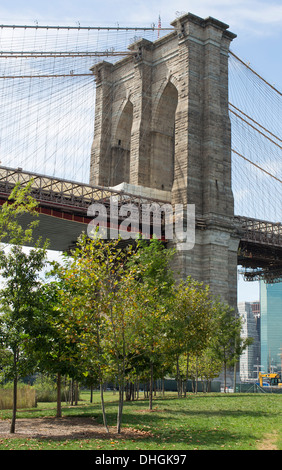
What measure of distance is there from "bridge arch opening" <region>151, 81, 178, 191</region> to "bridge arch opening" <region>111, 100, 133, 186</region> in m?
5.58

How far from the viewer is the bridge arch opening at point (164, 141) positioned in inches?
2196

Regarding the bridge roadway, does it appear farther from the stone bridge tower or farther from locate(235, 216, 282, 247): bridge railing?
the stone bridge tower

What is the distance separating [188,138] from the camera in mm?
49656

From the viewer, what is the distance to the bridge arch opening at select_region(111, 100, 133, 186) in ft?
201

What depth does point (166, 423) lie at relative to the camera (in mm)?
18688

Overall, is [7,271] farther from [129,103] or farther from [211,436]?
[129,103]

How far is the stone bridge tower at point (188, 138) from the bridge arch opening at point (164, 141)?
102 mm

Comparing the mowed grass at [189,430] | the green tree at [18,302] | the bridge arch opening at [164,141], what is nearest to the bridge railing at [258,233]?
the bridge arch opening at [164,141]

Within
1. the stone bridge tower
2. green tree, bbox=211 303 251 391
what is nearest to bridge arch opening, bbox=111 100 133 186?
the stone bridge tower

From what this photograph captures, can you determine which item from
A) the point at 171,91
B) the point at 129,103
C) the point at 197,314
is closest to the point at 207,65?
the point at 171,91

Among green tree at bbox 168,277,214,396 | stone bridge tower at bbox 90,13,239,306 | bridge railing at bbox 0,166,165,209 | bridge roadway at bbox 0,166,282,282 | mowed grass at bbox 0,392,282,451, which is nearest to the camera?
mowed grass at bbox 0,392,282,451

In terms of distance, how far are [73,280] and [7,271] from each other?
2.23 metres

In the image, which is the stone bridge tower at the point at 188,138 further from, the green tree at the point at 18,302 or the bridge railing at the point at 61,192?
the green tree at the point at 18,302

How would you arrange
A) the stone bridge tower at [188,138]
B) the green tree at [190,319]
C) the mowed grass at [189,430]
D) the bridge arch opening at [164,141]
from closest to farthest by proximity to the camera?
the mowed grass at [189,430] → the green tree at [190,319] → the stone bridge tower at [188,138] → the bridge arch opening at [164,141]
